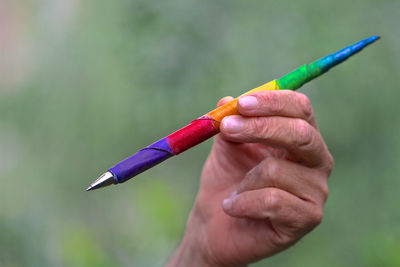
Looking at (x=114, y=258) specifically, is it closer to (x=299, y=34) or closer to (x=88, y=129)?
(x=88, y=129)

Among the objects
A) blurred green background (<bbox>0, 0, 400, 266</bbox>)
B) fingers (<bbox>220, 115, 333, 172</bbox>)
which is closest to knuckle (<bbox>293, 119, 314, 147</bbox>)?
fingers (<bbox>220, 115, 333, 172</bbox>)

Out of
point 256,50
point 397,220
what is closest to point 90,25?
point 256,50

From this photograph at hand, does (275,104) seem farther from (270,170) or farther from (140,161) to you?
(140,161)

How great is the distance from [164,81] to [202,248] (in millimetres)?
803

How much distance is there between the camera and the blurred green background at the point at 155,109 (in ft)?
4.93

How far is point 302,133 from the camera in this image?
2.34 ft

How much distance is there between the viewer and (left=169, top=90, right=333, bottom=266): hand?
2.30ft

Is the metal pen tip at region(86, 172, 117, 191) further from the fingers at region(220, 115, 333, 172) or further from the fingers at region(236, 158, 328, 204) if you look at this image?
the fingers at region(236, 158, 328, 204)

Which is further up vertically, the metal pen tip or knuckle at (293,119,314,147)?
the metal pen tip

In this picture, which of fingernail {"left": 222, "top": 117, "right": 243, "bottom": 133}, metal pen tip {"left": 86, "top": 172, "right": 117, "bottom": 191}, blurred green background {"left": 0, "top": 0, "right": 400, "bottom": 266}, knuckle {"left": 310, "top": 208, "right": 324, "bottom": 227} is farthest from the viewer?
blurred green background {"left": 0, "top": 0, "right": 400, "bottom": 266}

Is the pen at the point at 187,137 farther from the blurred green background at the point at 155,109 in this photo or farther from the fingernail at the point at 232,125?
the blurred green background at the point at 155,109

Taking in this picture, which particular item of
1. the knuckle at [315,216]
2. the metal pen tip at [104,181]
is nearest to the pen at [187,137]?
the metal pen tip at [104,181]

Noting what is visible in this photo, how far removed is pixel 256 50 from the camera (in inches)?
60.9

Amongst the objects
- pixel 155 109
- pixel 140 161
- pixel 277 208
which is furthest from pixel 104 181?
pixel 155 109
